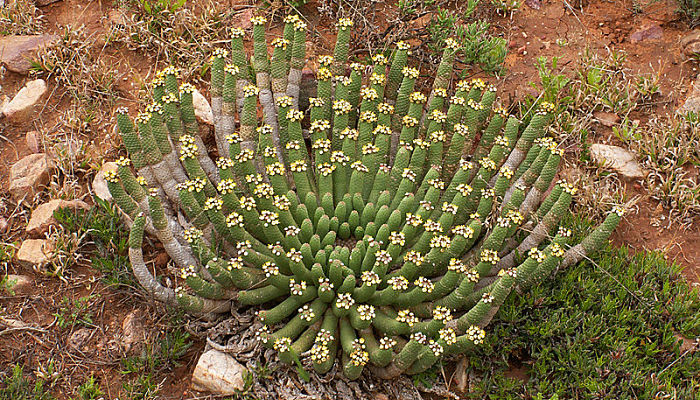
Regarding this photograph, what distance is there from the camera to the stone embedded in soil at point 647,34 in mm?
6734

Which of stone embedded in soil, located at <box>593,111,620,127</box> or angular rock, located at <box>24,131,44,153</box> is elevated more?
stone embedded in soil, located at <box>593,111,620,127</box>

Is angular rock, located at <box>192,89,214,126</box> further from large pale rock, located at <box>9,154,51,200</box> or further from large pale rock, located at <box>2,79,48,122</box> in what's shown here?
large pale rock, located at <box>2,79,48,122</box>

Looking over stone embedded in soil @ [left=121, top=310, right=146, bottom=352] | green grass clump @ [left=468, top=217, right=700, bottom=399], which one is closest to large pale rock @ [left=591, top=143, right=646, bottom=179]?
green grass clump @ [left=468, top=217, right=700, bottom=399]

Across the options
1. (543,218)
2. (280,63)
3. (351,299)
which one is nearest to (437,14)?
(280,63)

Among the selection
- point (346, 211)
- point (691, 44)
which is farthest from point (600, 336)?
point (691, 44)

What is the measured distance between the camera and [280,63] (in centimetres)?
542

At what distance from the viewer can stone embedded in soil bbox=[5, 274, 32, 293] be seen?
4.79 m

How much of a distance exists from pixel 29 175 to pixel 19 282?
1002mm

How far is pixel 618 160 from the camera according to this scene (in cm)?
579

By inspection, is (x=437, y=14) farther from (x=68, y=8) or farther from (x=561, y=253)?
(x=68, y=8)

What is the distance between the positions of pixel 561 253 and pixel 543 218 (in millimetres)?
528

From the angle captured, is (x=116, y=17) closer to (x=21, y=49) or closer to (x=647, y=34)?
(x=21, y=49)

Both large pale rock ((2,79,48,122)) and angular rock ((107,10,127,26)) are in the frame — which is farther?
angular rock ((107,10,127,26))

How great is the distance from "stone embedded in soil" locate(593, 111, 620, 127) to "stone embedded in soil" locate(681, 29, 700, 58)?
1113 mm
